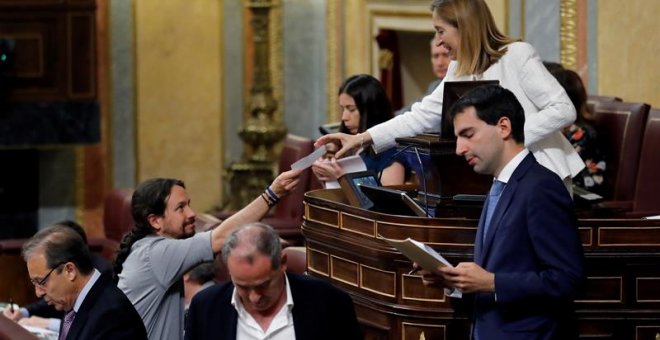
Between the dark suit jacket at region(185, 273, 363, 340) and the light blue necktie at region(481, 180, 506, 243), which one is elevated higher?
the light blue necktie at region(481, 180, 506, 243)

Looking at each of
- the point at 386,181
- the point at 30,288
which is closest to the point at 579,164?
the point at 386,181

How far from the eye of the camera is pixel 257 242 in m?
4.05

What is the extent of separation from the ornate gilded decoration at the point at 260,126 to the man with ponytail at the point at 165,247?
20.2ft

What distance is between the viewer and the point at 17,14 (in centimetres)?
1057

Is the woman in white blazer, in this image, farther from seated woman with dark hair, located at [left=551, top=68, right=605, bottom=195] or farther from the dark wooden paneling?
the dark wooden paneling

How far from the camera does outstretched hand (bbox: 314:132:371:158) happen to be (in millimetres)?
5684

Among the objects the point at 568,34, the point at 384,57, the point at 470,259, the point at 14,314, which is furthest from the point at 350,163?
the point at 384,57

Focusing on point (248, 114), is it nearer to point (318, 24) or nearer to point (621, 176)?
point (318, 24)

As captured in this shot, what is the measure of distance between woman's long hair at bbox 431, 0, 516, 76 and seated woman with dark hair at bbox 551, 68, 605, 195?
71.8 inches

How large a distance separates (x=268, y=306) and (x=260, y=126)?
7.39 m

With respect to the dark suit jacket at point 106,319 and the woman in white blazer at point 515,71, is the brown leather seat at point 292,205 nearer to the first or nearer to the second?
the woman in white blazer at point 515,71

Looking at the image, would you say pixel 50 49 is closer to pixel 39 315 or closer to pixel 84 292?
pixel 39 315

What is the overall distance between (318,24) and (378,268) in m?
6.31

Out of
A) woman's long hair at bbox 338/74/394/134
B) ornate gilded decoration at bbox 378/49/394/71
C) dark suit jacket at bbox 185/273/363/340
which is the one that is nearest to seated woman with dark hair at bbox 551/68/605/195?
woman's long hair at bbox 338/74/394/134
